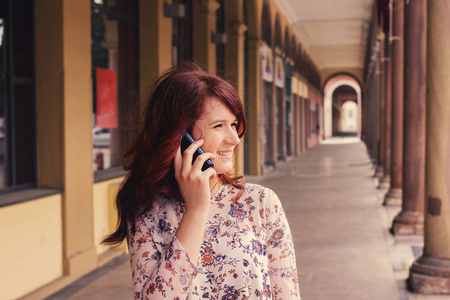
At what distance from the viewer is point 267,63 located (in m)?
17.9

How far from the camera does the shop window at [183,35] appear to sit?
10.8 meters

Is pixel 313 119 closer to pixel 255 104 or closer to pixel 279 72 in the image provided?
pixel 279 72

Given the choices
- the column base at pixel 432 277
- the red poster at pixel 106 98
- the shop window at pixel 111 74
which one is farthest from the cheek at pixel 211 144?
the red poster at pixel 106 98

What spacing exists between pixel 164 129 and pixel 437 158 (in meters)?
4.12

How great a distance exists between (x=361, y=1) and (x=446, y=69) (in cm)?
1643

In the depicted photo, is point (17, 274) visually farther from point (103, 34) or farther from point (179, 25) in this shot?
point (179, 25)

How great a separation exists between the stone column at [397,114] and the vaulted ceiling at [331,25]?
980 cm

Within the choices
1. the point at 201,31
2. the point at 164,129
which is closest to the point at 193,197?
the point at 164,129

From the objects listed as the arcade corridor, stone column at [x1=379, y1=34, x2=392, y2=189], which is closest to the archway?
stone column at [x1=379, y1=34, x2=392, y2=189]

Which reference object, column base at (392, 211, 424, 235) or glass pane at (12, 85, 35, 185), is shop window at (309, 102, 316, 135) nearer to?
column base at (392, 211, 424, 235)

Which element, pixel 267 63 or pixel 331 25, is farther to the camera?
pixel 331 25

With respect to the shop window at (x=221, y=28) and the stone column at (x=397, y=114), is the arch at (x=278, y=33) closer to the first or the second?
the shop window at (x=221, y=28)

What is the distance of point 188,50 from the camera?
11586 millimetres

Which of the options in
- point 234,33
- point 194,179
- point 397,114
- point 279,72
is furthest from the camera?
point 279,72
